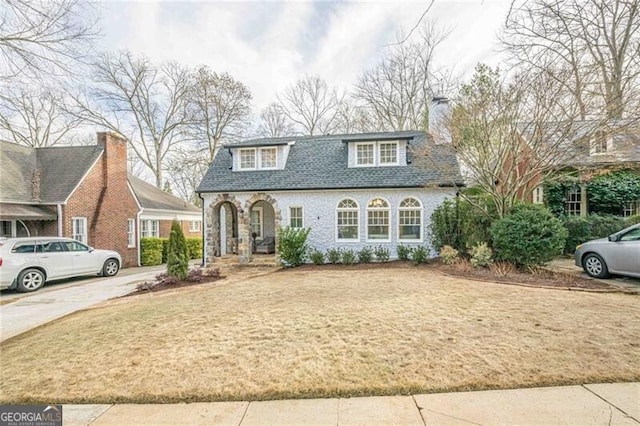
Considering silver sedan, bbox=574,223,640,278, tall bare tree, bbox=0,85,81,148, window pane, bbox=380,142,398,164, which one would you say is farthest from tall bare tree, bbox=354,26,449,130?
tall bare tree, bbox=0,85,81,148

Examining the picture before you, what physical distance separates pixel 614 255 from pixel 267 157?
12731mm

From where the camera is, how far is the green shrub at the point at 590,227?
41.0ft

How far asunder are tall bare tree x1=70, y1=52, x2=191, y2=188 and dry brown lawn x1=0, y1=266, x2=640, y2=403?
73.0 feet

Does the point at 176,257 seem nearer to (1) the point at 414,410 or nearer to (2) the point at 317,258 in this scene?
(2) the point at 317,258

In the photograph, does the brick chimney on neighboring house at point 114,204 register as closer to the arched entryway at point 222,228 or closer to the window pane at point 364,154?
the arched entryway at point 222,228

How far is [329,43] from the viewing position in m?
11.4

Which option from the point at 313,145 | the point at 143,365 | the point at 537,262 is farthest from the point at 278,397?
the point at 313,145

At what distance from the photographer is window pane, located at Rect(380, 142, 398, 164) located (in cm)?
1347

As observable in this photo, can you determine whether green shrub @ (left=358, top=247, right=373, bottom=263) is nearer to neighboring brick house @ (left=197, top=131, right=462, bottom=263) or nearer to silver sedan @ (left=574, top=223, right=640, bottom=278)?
neighboring brick house @ (left=197, top=131, right=462, bottom=263)

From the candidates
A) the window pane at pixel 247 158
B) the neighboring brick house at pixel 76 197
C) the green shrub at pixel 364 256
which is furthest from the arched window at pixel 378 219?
the neighboring brick house at pixel 76 197

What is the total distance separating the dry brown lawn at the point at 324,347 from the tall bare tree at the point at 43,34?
21.0 feet

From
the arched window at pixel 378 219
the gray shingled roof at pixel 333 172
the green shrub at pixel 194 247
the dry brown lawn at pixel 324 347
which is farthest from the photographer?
the green shrub at pixel 194 247

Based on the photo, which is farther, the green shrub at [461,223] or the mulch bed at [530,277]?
the green shrub at [461,223]

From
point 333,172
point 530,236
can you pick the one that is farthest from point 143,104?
point 530,236
